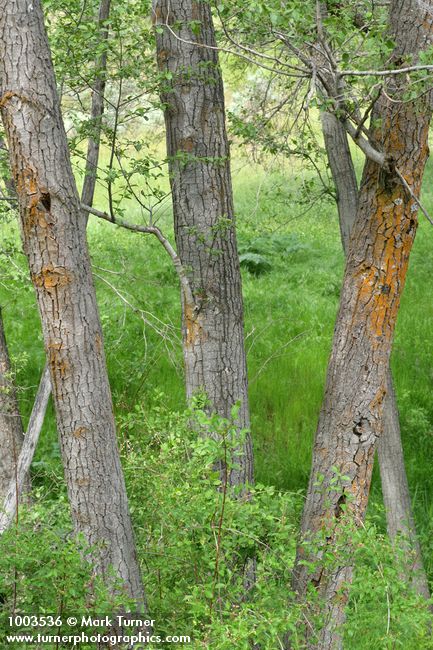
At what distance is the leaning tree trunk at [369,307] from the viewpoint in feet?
17.6

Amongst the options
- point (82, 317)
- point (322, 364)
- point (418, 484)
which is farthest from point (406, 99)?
point (322, 364)

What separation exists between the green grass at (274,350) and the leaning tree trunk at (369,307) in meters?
1.76

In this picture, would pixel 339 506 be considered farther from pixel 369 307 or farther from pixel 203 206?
pixel 203 206

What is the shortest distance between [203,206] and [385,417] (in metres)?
2.87

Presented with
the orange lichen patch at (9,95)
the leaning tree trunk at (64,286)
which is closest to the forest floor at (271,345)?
the leaning tree trunk at (64,286)

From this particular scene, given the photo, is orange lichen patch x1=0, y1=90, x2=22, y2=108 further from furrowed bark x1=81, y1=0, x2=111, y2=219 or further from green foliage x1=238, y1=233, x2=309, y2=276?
green foliage x1=238, y1=233, x2=309, y2=276

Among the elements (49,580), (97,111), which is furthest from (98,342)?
(97,111)

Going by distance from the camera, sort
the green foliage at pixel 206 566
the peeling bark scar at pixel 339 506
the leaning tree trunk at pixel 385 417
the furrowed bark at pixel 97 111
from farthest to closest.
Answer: the leaning tree trunk at pixel 385 417 → the furrowed bark at pixel 97 111 → the peeling bark scar at pixel 339 506 → the green foliage at pixel 206 566

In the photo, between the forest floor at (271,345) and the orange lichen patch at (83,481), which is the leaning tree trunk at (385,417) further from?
the orange lichen patch at (83,481)

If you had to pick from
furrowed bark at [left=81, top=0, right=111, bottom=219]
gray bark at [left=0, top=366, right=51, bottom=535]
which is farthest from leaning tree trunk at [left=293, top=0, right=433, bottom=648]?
gray bark at [left=0, top=366, right=51, bottom=535]

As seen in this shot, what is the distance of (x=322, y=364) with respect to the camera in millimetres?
11367

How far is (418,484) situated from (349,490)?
14.6ft

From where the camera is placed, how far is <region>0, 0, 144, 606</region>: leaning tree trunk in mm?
4293

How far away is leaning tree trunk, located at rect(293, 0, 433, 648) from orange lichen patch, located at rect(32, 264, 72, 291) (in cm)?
209
